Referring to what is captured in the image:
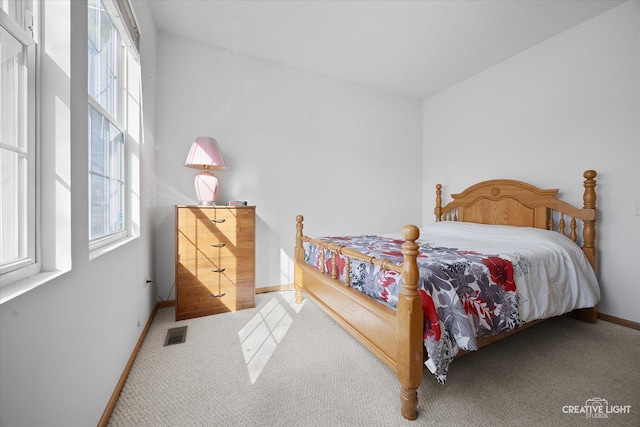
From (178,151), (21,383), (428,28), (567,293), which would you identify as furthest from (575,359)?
(178,151)

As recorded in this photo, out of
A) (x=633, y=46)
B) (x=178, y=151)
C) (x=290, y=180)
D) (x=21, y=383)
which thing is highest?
(x=633, y=46)

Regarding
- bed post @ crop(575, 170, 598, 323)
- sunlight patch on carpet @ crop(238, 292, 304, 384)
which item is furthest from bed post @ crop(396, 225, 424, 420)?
bed post @ crop(575, 170, 598, 323)

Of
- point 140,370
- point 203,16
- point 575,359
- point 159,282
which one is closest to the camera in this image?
point 140,370

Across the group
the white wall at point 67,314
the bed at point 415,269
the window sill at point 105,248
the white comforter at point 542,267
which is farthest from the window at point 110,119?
the white comforter at point 542,267

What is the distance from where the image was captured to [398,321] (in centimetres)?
128

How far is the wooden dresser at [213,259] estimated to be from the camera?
2.28 m

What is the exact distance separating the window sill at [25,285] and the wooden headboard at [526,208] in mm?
3527

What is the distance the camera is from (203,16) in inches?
93.5

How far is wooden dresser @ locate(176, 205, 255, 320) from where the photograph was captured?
2.28 meters

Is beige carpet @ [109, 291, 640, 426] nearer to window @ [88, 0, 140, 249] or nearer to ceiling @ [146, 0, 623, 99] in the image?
window @ [88, 0, 140, 249]

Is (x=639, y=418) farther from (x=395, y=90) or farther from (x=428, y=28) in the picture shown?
(x=395, y=90)

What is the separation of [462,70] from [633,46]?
4.68ft

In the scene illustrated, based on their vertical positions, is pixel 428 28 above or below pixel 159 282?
above

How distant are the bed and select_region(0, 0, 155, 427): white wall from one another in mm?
1299
